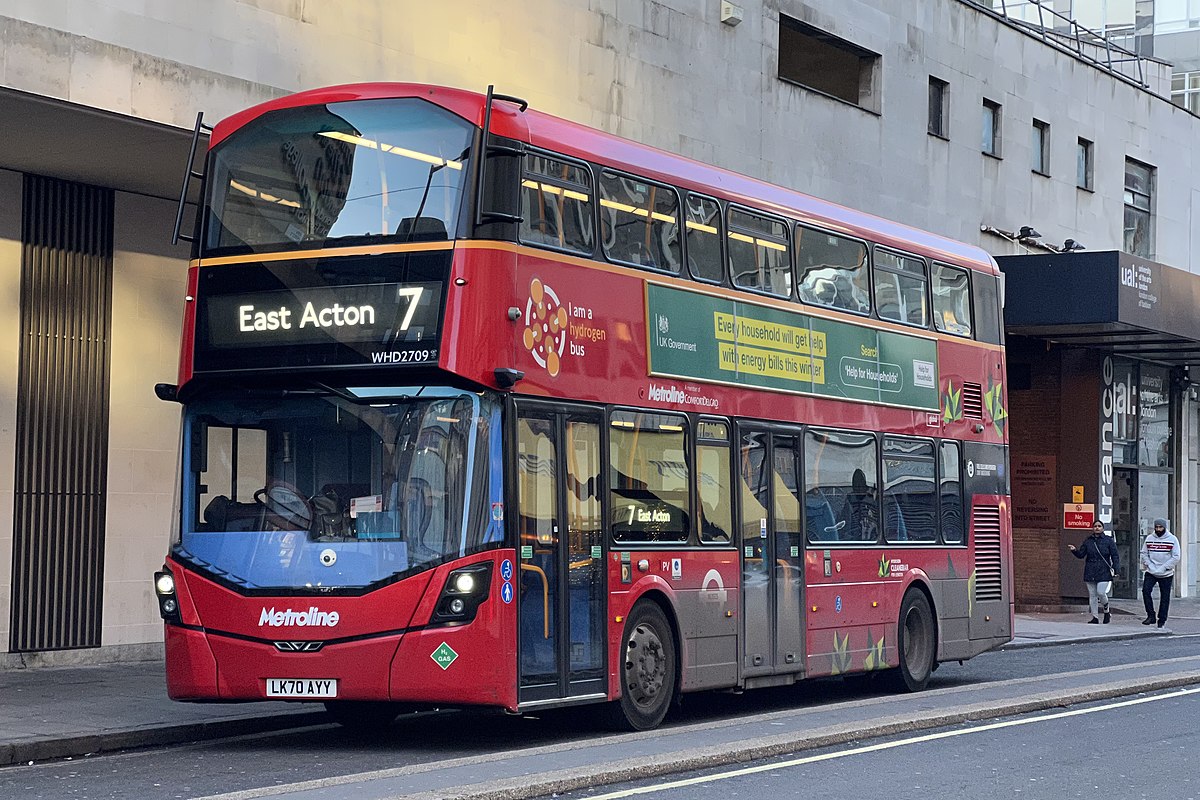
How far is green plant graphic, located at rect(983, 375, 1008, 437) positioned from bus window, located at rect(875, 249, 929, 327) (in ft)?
5.66

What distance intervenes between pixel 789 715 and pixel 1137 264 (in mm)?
18509

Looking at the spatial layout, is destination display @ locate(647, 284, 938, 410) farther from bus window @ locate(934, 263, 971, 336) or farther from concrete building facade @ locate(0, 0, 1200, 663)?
concrete building facade @ locate(0, 0, 1200, 663)

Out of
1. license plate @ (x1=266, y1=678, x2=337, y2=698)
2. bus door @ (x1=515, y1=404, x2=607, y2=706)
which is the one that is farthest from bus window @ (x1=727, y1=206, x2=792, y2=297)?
license plate @ (x1=266, y1=678, x2=337, y2=698)

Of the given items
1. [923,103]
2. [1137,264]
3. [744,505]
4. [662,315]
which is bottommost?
[744,505]

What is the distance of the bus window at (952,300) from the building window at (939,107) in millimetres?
12637

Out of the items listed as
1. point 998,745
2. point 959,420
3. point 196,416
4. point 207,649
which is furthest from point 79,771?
point 959,420

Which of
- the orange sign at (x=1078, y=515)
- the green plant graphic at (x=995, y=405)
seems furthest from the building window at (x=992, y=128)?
the green plant graphic at (x=995, y=405)

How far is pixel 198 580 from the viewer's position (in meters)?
11.7

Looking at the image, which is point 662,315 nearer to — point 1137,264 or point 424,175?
point 424,175

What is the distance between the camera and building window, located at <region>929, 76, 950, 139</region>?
3041cm

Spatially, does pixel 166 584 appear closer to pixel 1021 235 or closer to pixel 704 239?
pixel 704 239

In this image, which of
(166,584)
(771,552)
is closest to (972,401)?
(771,552)

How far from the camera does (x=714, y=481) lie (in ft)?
45.7

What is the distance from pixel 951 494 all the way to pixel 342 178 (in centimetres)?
848
